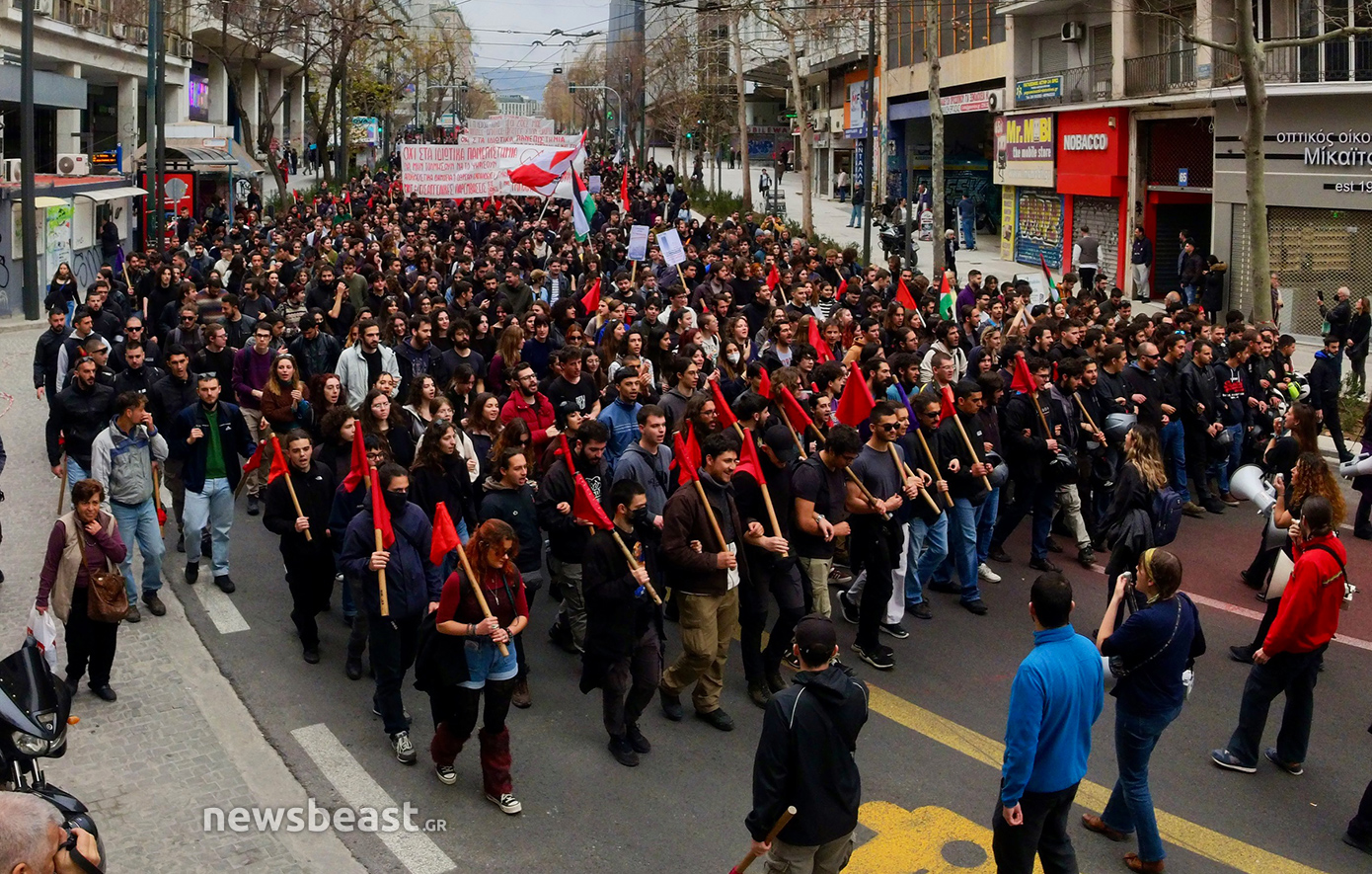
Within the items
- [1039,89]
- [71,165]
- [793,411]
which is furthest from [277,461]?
[1039,89]

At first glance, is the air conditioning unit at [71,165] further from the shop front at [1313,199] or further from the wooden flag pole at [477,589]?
the wooden flag pole at [477,589]

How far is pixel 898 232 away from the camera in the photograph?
3528 cm

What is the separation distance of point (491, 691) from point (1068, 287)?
12.7 metres

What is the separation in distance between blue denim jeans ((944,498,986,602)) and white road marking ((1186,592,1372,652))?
143 cm

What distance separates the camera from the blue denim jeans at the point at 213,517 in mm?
9852

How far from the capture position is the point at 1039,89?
33.2m

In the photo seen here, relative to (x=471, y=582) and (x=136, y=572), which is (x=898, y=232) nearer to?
(x=136, y=572)

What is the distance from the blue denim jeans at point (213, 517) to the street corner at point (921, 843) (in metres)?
5.42

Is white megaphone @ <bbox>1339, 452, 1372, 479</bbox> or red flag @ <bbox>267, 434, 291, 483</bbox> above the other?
red flag @ <bbox>267, 434, 291, 483</bbox>

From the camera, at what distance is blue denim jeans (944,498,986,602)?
31.4 feet

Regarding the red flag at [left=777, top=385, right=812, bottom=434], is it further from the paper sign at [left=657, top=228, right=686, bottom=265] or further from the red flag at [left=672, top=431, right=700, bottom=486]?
the paper sign at [left=657, top=228, right=686, bottom=265]

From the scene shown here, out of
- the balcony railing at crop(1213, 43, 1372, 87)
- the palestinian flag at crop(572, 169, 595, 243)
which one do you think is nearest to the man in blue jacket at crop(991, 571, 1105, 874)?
the palestinian flag at crop(572, 169, 595, 243)

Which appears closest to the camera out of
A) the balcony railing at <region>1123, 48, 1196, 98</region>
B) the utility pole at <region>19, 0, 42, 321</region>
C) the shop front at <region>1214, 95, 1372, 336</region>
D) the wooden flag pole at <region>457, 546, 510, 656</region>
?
the wooden flag pole at <region>457, 546, 510, 656</region>

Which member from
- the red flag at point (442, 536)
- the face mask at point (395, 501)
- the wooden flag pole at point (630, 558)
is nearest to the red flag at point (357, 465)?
the face mask at point (395, 501)
